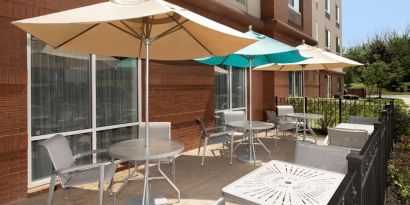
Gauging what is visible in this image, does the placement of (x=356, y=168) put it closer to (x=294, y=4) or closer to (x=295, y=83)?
(x=295, y=83)

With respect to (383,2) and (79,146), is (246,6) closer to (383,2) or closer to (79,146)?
(79,146)

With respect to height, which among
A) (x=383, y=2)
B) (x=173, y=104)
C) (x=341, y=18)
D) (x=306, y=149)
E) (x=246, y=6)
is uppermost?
(x=383, y=2)

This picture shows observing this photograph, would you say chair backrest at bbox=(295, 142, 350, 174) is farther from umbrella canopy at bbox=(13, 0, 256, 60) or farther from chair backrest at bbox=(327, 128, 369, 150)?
umbrella canopy at bbox=(13, 0, 256, 60)

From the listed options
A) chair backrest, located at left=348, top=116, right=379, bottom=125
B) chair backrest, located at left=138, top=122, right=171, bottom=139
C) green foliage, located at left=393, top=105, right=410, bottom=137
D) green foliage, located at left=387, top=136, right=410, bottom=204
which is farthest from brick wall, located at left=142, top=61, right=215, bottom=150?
green foliage, located at left=393, top=105, right=410, bottom=137

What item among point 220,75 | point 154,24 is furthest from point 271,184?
point 220,75

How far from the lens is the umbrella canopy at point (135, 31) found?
285cm

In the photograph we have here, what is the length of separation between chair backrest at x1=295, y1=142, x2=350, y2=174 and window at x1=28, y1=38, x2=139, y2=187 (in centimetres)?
372

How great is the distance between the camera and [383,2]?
61.5 m

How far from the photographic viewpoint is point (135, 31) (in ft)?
12.9

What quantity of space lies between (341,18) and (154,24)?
28.6 metres

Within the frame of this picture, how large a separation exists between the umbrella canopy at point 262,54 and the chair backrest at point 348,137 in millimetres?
1701

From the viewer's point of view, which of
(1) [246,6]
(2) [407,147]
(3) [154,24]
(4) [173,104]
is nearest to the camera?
(3) [154,24]

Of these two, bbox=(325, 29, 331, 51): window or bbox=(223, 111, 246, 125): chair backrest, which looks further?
bbox=(325, 29, 331, 51): window

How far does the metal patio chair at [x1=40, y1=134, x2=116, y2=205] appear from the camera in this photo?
3.45 meters
